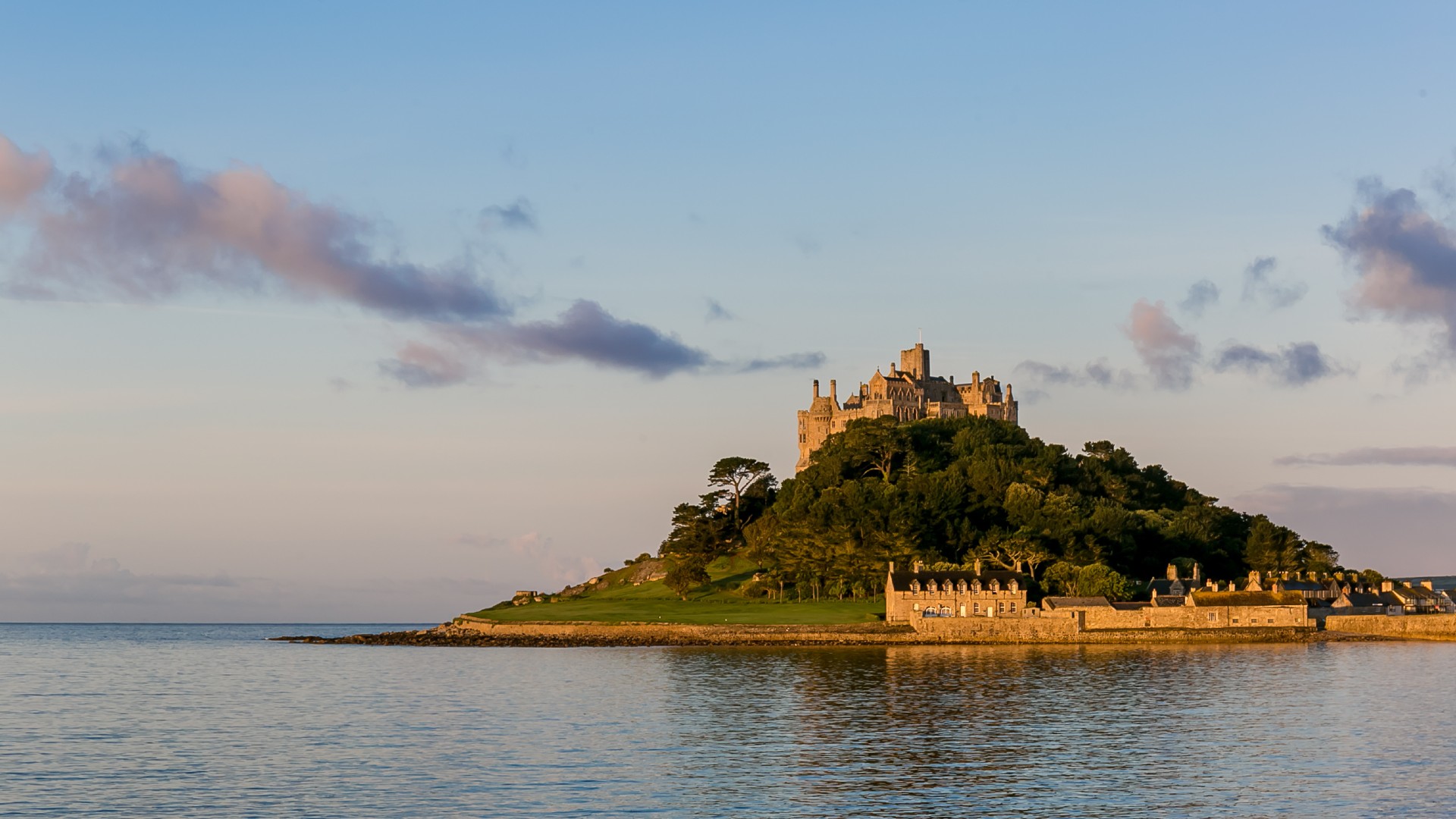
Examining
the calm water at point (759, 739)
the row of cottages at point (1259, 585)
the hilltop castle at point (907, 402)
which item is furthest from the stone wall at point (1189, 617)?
the hilltop castle at point (907, 402)

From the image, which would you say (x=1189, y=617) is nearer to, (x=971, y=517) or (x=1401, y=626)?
(x=1401, y=626)

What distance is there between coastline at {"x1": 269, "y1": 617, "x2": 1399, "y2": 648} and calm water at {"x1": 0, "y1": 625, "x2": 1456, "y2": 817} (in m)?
17.1

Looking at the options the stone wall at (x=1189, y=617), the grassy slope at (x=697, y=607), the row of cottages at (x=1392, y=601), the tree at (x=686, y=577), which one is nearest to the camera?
the stone wall at (x=1189, y=617)

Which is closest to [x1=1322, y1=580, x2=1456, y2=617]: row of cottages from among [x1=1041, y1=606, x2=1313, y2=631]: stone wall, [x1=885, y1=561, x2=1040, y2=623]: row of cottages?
[x1=1041, y1=606, x2=1313, y2=631]: stone wall

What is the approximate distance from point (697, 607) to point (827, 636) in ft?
71.1

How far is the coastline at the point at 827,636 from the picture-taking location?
11188 cm

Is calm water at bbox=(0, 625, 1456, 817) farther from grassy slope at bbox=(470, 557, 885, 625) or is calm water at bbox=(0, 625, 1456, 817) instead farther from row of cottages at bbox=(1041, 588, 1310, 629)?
grassy slope at bbox=(470, 557, 885, 625)

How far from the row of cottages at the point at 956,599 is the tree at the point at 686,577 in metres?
29.4

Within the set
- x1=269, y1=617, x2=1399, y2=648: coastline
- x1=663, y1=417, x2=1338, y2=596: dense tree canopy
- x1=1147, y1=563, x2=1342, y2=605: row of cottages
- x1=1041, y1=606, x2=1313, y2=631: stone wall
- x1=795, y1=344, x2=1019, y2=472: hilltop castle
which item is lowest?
x1=269, y1=617, x2=1399, y2=648: coastline

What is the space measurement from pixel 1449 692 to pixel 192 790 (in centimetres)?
5482

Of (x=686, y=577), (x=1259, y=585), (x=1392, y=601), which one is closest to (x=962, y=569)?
(x=1259, y=585)

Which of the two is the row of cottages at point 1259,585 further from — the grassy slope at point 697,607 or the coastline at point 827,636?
the grassy slope at point 697,607

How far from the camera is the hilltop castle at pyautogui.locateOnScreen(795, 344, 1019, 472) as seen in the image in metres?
185

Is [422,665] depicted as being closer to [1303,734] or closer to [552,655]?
[552,655]
